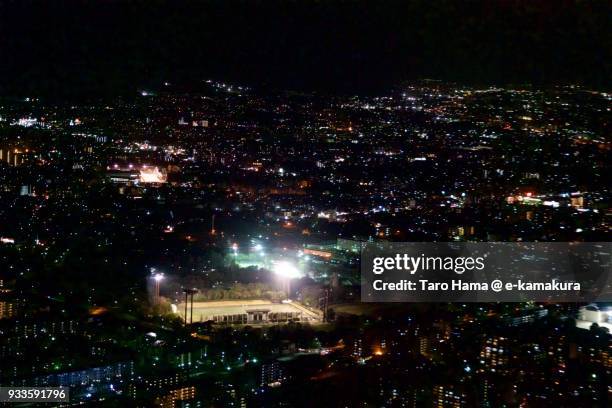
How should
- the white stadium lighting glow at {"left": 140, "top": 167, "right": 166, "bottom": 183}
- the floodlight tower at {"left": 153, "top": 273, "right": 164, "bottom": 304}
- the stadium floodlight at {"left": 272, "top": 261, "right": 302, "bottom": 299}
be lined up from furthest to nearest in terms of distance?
the white stadium lighting glow at {"left": 140, "top": 167, "right": 166, "bottom": 183}, the stadium floodlight at {"left": 272, "top": 261, "right": 302, "bottom": 299}, the floodlight tower at {"left": 153, "top": 273, "right": 164, "bottom": 304}

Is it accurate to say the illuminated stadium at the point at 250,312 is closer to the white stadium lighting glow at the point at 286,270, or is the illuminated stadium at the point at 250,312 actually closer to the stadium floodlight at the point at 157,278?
the stadium floodlight at the point at 157,278

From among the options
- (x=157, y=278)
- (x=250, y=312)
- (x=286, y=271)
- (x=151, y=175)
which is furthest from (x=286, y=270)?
(x=151, y=175)

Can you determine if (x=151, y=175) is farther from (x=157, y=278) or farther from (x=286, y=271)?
(x=286, y=271)

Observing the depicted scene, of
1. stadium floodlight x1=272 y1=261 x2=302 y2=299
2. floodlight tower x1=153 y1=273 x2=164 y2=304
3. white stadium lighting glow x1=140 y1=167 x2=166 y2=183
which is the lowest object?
floodlight tower x1=153 y1=273 x2=164 y2=304

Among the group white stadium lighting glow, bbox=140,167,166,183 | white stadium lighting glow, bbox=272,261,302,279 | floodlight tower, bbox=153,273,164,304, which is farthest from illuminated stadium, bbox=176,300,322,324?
Answer: white stadium lighting glow, bbox=140,167,166,183

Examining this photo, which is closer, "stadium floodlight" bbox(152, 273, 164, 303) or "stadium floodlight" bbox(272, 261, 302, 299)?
"stadium floodlight" bbox(152, 273, 164, 303)


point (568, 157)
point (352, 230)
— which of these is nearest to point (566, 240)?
point (568, 157)

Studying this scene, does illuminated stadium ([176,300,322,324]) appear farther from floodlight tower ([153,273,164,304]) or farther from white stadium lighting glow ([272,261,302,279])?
white stadium lighting glow ([272,261,302,279])

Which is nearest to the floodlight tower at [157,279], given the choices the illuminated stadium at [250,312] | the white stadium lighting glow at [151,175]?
the illuminated stadium at [250,312]

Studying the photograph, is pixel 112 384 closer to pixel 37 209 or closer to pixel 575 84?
pixel 575 84
